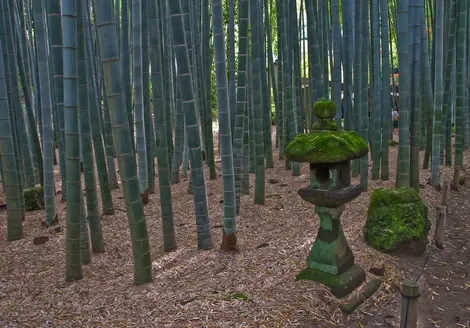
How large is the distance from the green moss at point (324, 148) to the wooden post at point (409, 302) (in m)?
0.74

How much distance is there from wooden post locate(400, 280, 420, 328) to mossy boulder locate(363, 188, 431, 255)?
1256 millimetres

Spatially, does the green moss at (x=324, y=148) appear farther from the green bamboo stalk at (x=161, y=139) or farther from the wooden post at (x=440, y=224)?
the wooden post at (x=440, y=224)

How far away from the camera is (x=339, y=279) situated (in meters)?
2.50

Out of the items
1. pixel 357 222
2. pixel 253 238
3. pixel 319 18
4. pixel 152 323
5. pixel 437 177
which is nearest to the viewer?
pixel 152 323

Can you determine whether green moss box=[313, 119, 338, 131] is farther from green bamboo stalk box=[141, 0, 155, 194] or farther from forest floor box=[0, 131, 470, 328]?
green bamboo stalk box=[141, 0, 155, 194]

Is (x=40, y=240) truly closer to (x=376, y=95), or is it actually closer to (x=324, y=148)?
(x=324, y=148)

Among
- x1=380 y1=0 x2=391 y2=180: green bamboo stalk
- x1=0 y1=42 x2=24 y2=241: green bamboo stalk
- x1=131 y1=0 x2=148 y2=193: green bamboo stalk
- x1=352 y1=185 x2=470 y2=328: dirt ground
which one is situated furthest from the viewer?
x1=380 y1=0 x2=391 y2=180: green bamboo stalk

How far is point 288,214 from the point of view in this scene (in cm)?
402

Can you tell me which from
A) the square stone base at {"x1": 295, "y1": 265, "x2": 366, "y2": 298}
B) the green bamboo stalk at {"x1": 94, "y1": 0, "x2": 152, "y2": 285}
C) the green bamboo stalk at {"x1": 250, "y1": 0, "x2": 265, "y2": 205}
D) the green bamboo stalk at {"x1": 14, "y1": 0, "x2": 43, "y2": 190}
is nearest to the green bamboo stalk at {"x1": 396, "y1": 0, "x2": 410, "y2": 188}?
the green bamboo stalk at {"x1": 250, "y1": 0, "x2": 265, "y2": 205}

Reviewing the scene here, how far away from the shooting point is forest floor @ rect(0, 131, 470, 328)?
2.20 meters

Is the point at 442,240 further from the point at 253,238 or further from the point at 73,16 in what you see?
the point at 73,16

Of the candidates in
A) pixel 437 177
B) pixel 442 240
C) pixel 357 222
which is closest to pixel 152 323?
pixel 357 222

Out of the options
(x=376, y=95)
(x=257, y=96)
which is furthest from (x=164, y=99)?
(x=376, y=95)

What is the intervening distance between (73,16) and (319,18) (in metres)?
3.65
